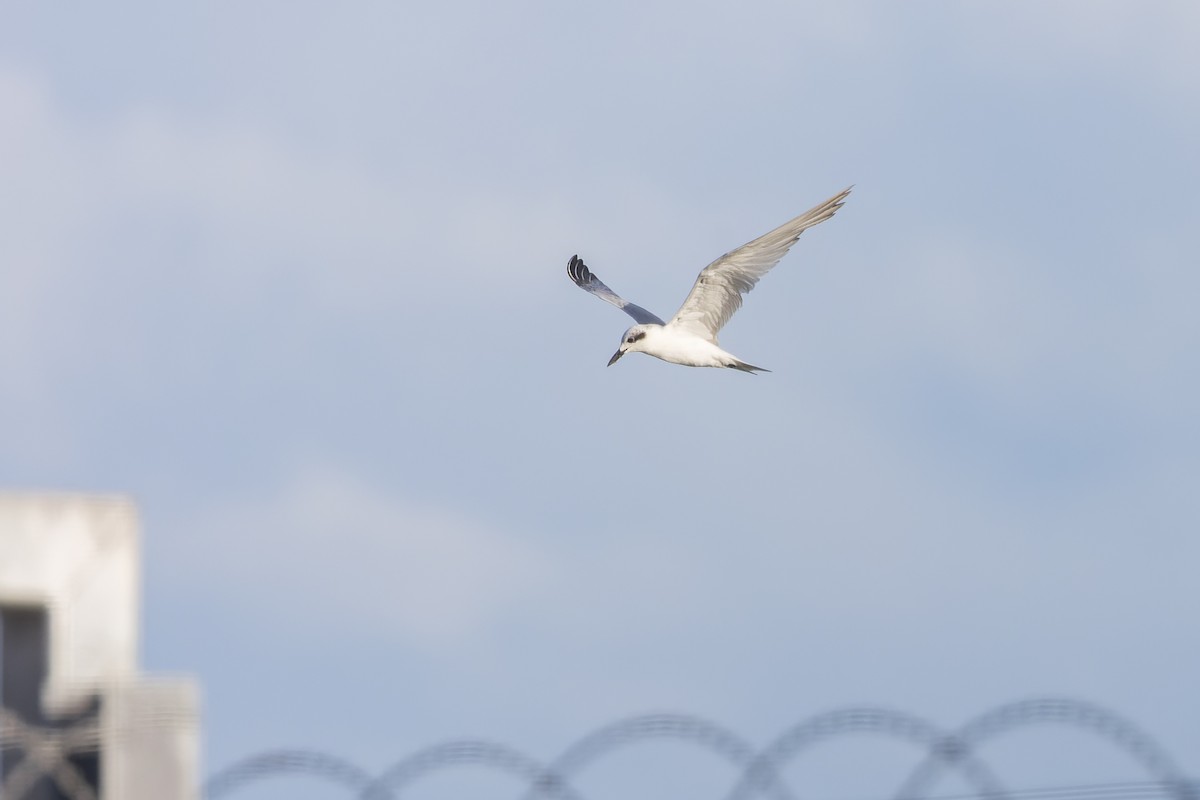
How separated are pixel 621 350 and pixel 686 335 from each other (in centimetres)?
90

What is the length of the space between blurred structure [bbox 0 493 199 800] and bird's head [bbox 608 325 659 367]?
9.14m

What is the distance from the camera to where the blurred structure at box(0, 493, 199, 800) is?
1334 centimetres

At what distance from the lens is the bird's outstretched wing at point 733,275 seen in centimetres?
2167

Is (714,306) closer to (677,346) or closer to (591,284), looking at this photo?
(677,346)

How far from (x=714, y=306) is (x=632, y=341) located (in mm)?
1154

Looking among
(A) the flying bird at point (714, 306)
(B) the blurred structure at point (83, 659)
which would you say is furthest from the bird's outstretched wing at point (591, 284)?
(B) the blurred structure at point (83, 659)

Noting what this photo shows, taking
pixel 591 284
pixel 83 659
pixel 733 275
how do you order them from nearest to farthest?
pixel 83 659
pixel 733 275
pixel 591 284

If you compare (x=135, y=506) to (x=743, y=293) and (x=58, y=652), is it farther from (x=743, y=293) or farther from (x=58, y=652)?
(x=743, y=293)

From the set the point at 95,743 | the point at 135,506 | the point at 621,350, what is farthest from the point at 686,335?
the point at 95,743

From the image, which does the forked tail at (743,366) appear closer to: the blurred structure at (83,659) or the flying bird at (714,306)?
the flying bird at (714,306)

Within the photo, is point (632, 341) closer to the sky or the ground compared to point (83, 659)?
closer to the sky

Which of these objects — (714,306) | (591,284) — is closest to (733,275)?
(714,306)

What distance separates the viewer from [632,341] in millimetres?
23125

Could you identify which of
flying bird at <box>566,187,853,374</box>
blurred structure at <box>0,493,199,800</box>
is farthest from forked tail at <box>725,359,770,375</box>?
blurred structure at <box>0,493,199,800</box>
